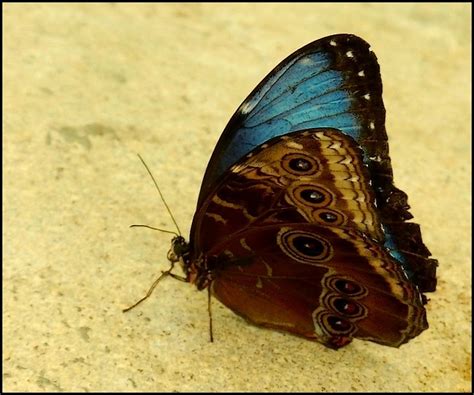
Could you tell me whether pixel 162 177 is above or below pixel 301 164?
below

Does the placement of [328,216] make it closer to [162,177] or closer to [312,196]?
[312,196]

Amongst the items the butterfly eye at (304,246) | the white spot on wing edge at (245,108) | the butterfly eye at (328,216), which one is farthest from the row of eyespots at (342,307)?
the white spot on wing edge at (245,108)

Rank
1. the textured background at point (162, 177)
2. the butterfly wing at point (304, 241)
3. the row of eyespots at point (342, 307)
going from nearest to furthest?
the butterfly wing at point (304, 241) < the row of eyespots at point (342, 307) < the textured background at point (162, 177)

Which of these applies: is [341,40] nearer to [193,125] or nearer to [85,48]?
[193,125]

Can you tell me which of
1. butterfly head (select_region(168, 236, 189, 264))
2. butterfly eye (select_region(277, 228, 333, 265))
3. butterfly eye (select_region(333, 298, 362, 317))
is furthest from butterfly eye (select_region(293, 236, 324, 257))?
butterfly head (select_region(168, 236, 189, 264))

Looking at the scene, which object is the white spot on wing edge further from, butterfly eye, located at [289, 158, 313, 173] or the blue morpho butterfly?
butterfly eye, located at [289, 158, 313, 173]

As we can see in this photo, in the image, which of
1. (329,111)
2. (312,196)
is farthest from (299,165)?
(329,111)

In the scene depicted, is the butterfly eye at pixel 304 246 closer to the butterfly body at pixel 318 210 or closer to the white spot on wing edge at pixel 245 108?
the butterfly body at pixel 318 210
